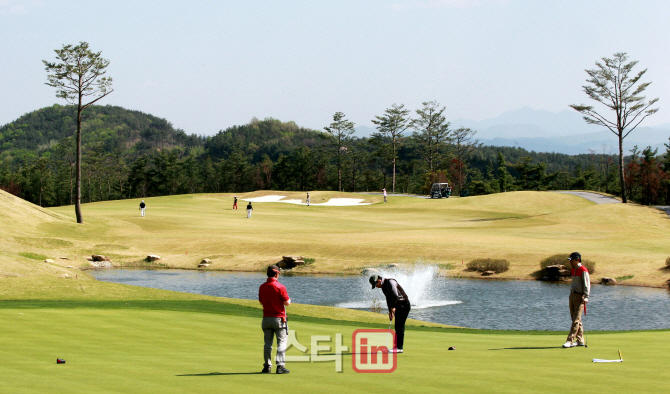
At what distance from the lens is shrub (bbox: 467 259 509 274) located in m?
36.1

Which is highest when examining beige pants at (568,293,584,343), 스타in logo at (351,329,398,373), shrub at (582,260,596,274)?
beige pants at (568,293,584,343)

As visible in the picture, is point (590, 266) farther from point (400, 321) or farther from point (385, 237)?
point (400, 321)

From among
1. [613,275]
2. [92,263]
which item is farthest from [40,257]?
[613,275]

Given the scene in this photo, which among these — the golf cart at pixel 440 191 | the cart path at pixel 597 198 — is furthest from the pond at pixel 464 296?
the golf cart at pixel 440 191

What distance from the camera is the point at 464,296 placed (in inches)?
1182

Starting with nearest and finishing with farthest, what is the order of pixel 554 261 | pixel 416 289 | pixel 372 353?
1. pixel 372 353
2. pixel 416 289
3. pixel 554 261

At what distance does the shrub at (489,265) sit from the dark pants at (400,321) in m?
24.8

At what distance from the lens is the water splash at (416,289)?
28.8m

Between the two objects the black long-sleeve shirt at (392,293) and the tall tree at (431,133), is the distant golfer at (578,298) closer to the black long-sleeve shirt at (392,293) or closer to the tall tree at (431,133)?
the black long-sleeve shirt at (392,293)

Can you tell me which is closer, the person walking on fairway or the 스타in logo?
the person walking on fairway

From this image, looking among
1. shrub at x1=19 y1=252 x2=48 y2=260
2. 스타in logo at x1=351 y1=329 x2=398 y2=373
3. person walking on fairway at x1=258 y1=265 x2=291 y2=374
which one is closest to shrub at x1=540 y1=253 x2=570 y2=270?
스타in logo at x1=351 y1=329 x2=398 y2=373

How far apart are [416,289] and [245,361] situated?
68.5 ft

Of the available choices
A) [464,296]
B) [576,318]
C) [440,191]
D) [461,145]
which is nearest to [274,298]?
[576,318]

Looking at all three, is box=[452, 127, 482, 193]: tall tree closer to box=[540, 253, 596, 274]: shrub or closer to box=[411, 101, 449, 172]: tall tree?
box=[411, 101, 449, 172]: tall tree
